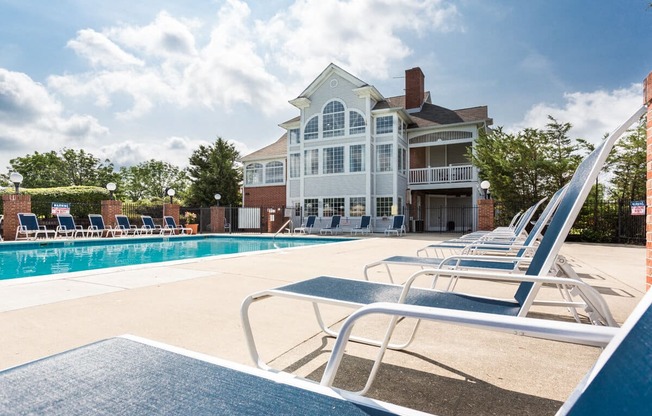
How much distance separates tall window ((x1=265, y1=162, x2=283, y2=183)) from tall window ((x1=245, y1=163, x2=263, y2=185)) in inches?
20.0

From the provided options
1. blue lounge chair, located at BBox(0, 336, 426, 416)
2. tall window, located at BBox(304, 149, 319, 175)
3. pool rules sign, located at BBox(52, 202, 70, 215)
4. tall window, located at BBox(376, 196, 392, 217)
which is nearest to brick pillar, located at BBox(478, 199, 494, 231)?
tall window, located at BBox(376, 196, 392, 217)

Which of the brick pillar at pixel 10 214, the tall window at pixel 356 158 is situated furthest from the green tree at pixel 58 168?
the tall window at pixel 356 158

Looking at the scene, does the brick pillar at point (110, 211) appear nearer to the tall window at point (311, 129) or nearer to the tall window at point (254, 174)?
the tall window at point (254, 174)

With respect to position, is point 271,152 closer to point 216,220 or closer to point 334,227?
point 216,220

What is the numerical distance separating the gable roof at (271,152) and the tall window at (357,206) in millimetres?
6170

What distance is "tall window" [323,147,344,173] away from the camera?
20422mm

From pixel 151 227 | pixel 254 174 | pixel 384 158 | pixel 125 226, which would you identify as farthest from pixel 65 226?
pixel 384 158

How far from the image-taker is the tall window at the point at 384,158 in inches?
771

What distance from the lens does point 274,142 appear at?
26234mm

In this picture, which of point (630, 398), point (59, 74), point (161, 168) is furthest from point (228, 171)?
point (630, 398)

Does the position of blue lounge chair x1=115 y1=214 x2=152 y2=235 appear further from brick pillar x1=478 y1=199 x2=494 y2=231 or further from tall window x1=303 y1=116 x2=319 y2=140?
brick pillar x1=478 y1=199 x2=494 y2=231

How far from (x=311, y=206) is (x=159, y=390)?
2022 centimetres

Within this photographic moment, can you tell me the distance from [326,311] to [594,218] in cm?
1334

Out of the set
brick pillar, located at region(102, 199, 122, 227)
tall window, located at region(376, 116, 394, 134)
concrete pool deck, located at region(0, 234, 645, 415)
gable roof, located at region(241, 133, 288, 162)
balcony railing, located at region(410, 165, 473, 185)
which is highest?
tall window, located at region(376, 116, 394, 134)
